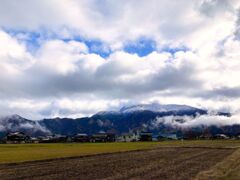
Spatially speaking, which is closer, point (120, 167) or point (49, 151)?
point (120, 167)

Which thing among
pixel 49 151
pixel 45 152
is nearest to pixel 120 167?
pixel 45 152

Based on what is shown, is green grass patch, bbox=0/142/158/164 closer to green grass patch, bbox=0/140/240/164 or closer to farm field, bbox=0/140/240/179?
green grass patch, bbox=0/140/240/164

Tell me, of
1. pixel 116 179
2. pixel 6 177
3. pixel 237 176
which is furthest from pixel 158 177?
pixel 6 177

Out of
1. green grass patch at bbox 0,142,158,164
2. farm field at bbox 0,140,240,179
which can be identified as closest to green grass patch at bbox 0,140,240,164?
green grass patch at bbox 0,142,158,164

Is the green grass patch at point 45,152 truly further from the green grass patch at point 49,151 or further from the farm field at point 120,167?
the farm field at point 120,167

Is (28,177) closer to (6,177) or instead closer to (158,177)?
(6,177)

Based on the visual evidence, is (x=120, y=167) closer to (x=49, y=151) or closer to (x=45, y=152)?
(x=45, y=152)

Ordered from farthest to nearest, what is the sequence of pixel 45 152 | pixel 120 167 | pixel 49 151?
pixel 49 151 → pixel 45 152 → pixel 120 167

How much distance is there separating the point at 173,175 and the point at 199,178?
10.9 feet

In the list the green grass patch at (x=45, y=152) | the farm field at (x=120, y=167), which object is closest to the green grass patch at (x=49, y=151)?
the green grass patch at (x=45, y=152)

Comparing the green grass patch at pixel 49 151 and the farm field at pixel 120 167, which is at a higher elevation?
the green grass patch at pixel 49 151

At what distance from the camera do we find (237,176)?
34438 millimetres

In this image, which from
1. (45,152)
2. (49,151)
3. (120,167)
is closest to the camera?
(120,167)

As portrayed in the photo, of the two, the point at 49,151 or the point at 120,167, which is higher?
the point at 49,151
